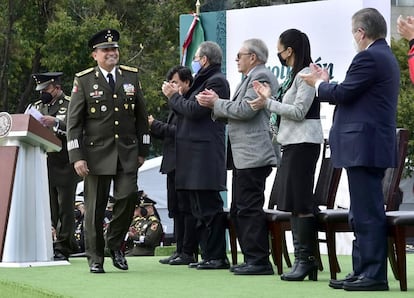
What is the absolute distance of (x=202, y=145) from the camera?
950cm

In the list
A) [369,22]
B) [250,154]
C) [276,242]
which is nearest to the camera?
[369,22]

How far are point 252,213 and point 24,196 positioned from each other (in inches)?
89.0

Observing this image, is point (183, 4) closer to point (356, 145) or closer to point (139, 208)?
point (139, 208)

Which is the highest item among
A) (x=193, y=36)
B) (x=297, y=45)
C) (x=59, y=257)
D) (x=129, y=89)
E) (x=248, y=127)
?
(x=193, y=36)

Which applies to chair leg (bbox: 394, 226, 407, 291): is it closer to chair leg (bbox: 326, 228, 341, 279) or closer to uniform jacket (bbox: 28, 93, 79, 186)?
chair leg (bbox: 326, 228, 341, 279)

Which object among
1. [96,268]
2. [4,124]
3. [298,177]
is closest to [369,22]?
[298,177]

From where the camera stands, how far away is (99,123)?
931cm

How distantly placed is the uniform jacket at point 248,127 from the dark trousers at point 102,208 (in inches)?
37.4

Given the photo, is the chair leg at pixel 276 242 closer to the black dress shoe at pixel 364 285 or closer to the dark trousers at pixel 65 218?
the black dress shoe at pixel 364 285

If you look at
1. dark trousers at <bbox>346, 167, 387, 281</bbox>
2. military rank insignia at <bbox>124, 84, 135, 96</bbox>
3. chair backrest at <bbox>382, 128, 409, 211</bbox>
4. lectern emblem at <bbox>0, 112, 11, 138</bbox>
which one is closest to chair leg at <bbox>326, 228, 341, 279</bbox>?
chair backrest at <bbox>382, 128, 409, 211</bbox>

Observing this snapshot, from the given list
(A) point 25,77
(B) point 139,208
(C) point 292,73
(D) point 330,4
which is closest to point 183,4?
(A) point 25,77

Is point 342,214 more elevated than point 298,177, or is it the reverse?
point 298,177

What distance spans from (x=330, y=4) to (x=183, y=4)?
14.7 metres

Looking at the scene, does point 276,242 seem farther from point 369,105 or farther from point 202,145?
point 369,105
